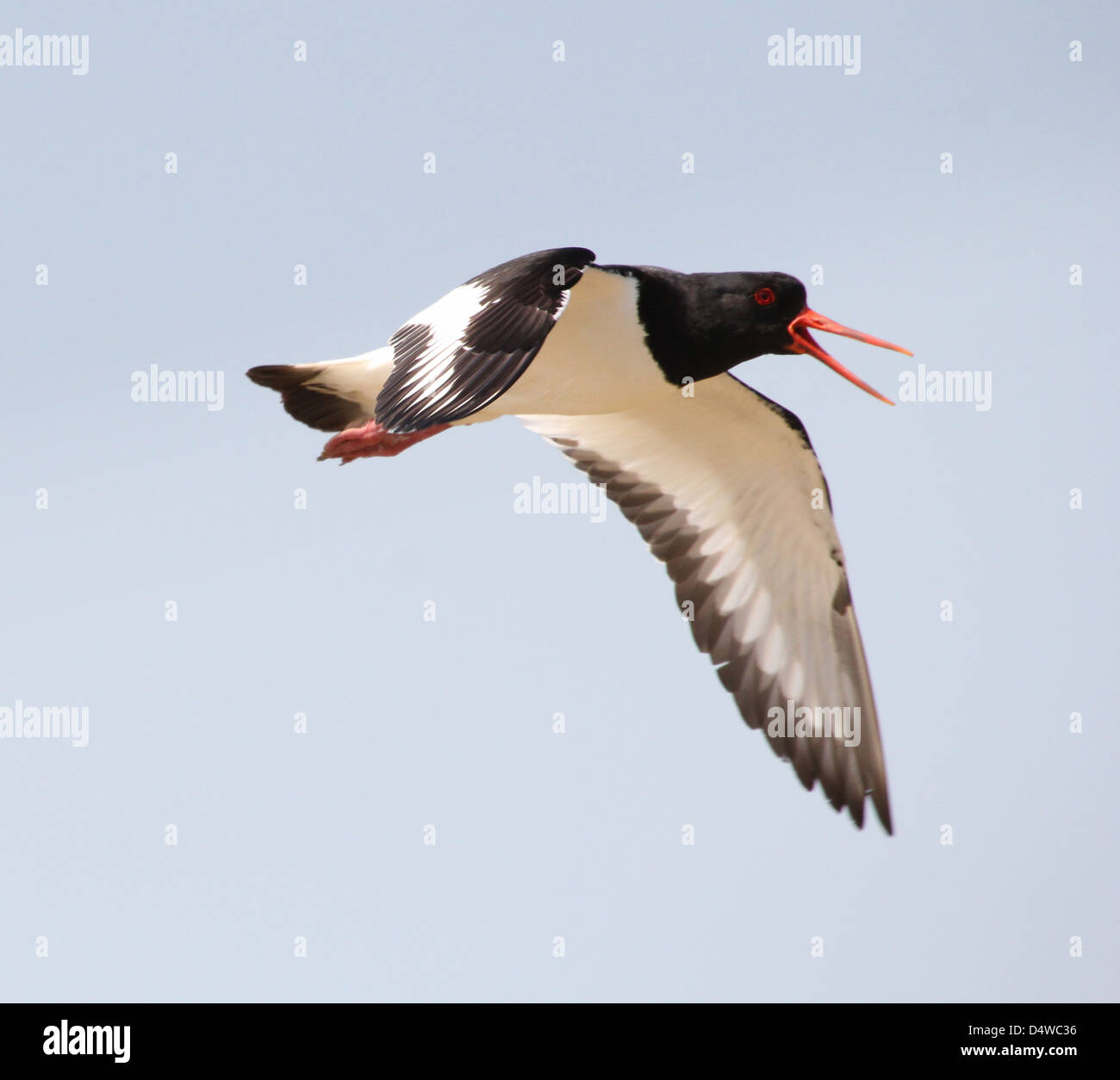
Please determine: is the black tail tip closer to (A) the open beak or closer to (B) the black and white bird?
(B) the black and white bird

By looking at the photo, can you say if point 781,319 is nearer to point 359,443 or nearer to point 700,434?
point 700,434

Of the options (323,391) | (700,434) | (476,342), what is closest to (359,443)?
(323,391)

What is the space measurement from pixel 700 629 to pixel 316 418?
111 inches

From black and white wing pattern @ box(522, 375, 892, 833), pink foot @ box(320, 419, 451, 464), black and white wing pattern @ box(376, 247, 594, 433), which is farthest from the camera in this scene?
black and white wing pattern @ box(522, 375, 892, 833)

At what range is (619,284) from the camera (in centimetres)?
877

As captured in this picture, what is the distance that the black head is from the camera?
887 centimetres

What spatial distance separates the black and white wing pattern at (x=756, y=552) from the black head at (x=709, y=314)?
860mm

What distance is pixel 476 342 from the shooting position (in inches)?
290

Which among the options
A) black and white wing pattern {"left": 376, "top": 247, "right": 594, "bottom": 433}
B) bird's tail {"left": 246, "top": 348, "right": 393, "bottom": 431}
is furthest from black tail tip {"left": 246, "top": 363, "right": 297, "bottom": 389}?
black and white wing pattern {"left": 376, "top": 247, "right": 594, "bottom": 433}

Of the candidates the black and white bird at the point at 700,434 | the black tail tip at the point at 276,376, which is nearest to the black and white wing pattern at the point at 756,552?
the black and white bird at the point at 700,434

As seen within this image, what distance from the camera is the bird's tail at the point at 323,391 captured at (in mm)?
9422

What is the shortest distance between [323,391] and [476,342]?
243 centimetres

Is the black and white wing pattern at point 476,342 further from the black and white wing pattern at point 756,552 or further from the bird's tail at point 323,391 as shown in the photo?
the black and white wing pattern at point 756,552

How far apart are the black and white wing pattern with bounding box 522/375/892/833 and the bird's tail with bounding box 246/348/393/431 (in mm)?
1357
